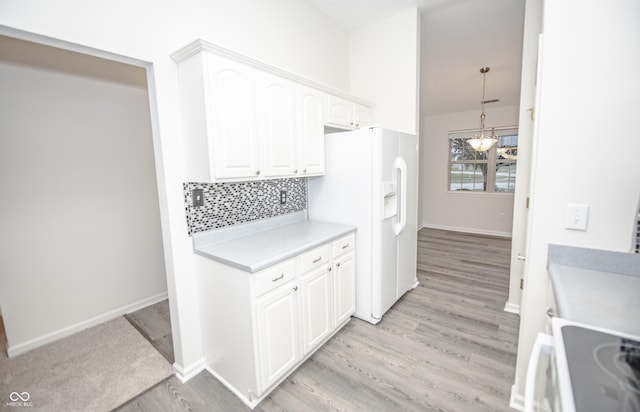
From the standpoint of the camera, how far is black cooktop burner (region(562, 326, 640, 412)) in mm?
650

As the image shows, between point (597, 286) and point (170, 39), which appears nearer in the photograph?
point (597, 286)


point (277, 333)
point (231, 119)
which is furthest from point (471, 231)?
point (231, 119)

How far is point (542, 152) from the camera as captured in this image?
1389 mm

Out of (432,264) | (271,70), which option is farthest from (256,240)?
(432,264)

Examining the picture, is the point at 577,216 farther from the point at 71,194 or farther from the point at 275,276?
the point at 71,194

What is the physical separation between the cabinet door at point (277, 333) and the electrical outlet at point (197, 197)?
31.3 inches

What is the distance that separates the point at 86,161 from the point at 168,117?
4.70 feet

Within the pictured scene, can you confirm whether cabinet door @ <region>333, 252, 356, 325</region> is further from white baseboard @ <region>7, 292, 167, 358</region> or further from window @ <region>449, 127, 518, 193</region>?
window @ <region>449, 127, 518, 193</region>

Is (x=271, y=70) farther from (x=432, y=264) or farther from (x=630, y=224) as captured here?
(x=432, y=264)

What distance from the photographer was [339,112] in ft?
8.98

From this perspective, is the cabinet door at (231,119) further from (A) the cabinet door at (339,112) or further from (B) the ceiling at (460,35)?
(B) the ceiling at (460,35)

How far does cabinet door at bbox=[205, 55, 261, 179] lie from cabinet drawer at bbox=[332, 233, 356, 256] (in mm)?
857

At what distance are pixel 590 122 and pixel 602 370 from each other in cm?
107

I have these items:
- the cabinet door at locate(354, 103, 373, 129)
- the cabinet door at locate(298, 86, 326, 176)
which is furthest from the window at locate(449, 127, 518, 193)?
the cabinet door at locate(298, 86, 326, 176)
